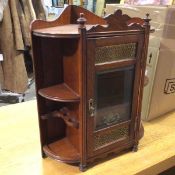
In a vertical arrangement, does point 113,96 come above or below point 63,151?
above

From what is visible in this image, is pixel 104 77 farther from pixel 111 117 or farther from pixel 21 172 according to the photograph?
pixel 21 172

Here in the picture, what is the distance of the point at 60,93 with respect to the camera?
2.10 feet

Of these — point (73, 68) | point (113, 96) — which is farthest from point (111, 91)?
point (73, 68)

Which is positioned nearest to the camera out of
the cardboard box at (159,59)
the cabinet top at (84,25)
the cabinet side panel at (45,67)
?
the cabinet top at (84,25)

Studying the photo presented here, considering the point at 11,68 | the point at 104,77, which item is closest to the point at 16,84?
the point at 11,68

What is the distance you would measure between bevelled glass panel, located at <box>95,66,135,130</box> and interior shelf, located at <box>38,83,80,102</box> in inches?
2.5

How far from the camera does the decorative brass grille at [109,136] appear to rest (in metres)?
0.67

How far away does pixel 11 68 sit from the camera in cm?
189

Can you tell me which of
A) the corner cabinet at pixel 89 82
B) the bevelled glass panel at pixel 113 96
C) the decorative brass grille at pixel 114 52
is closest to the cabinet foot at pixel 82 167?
the corner cabinet at pixel 89 82

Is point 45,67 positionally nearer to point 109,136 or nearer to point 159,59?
point 109,136

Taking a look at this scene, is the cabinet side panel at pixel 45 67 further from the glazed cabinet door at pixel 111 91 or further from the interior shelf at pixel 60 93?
the glazed cabinet door at pixel 111 91

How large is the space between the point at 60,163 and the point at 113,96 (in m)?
0.25

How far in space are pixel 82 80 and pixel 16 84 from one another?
1.47m

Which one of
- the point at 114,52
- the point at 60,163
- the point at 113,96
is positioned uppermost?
the point at 114,52
